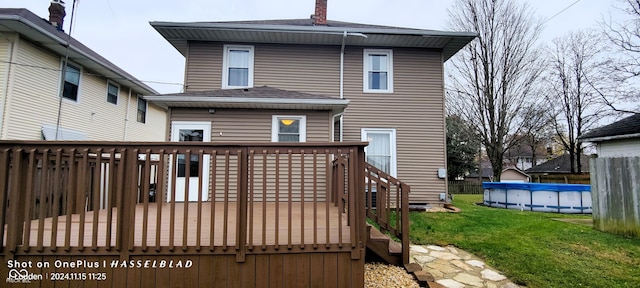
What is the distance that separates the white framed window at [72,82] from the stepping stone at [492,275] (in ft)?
38.4

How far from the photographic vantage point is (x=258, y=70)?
823 cm

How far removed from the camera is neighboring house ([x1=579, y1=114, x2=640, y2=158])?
6982 millimetres

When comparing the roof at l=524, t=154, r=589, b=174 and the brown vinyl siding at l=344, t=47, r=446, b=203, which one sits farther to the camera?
the roof at l=524, t=154, r=589, b=174

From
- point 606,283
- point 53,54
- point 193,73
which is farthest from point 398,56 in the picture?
point 53,54

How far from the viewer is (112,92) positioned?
37.8ft

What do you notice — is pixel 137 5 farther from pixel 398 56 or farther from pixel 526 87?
pixel 526 87

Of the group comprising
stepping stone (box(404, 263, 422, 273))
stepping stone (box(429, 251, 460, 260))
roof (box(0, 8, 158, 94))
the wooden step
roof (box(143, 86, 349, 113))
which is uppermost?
roof (box(0, 8, 158, 94))

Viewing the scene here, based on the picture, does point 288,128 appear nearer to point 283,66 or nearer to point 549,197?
point 283,66

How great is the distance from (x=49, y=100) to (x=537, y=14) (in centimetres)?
1765

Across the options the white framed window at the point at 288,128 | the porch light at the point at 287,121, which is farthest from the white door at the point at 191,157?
the porch light at the point at 287,121

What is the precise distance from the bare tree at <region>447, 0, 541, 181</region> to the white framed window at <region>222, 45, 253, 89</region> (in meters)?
9.71

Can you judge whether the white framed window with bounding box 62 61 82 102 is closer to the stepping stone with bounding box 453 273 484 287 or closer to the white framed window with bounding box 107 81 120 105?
the white framed window with bounding box 107 81 120 105

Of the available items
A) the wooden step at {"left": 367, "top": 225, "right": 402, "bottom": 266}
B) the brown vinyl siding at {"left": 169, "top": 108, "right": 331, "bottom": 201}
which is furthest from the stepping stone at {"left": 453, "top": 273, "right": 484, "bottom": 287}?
the brown vinyl siding at {"left": 169, "top": 108, "right": 331, "bottom": 201}

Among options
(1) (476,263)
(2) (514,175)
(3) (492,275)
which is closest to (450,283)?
(3) (492,275)
